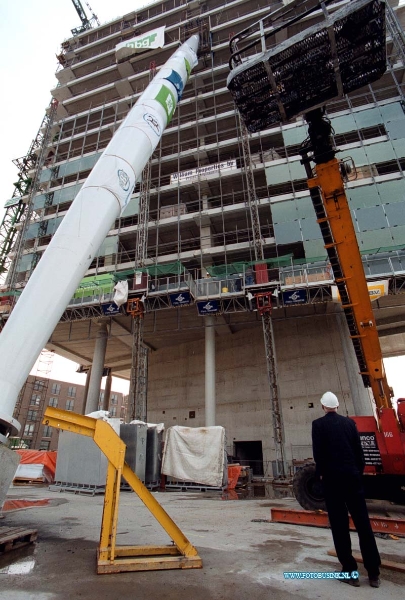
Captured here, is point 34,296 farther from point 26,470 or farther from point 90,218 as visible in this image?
point 26,470

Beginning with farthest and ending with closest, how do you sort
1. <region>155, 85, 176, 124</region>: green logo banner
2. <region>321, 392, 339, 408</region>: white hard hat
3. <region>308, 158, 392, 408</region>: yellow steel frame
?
<region>155, 85, 176, 124</region>: green logo banner, <region>308, 158, 392, 408</region>: yellow steel frame, <region>321, 392, 339, 408</region>: white hard hat

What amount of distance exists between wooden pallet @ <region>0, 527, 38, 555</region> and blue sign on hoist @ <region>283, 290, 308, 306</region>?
59.7ft

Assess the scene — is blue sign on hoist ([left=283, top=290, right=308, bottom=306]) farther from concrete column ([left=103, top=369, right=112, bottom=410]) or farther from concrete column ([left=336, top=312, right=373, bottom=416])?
concrete column ([left=103, top=369, right=112, bottom=410])

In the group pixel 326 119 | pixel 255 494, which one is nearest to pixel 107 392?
pixel 255 494

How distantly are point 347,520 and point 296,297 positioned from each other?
59.6ft

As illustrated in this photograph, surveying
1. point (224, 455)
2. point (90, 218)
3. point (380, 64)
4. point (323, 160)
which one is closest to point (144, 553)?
point (90, 218)

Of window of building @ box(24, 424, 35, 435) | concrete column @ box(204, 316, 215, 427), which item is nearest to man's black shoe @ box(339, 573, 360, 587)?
concrete column @ box(204, 316, 215, 427)

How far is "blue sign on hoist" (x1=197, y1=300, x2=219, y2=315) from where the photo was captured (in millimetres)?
23031

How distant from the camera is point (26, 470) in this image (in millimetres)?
17281

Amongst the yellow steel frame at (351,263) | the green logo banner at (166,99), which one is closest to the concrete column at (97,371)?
the green logo banner at (166,99)

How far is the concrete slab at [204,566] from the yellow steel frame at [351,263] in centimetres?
379

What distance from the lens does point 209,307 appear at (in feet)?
75.7

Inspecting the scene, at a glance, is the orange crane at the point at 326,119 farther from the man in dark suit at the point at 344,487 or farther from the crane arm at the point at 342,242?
the man in dark suit at the point at 344,487

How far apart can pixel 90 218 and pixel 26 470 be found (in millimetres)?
16353
